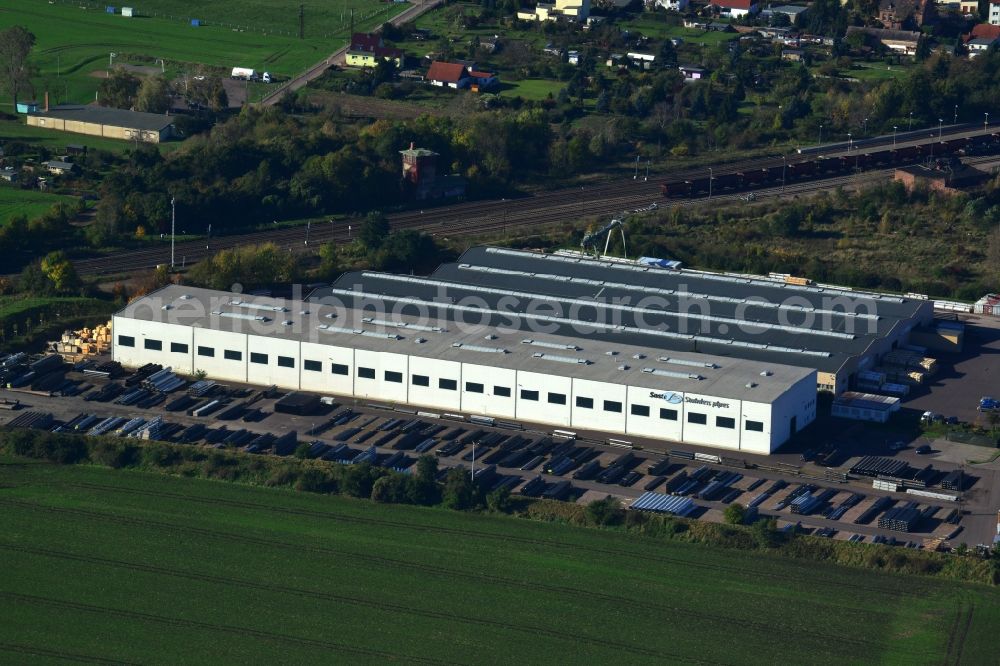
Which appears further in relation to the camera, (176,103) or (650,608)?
(176,103)

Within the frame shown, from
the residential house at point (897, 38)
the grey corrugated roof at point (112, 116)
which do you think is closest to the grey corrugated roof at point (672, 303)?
the grey corrugated roof at point (112, 116)

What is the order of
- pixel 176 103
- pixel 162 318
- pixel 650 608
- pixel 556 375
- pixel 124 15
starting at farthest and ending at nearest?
pixel 124 15 → pixel 176 103 → pixel 162 318 → pixel 556 375 → pixel 650 608

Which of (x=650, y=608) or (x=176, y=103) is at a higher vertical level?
(x=176, y=103)

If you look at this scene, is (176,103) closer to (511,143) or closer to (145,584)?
(511,143)

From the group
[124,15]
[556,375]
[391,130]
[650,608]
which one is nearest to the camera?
[650,608]

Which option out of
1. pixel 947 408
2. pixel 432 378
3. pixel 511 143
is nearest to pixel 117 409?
pixel 432 378

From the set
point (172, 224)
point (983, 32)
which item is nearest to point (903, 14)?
point (983, 32)

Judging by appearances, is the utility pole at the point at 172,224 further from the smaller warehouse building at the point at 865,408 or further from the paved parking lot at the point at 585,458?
the smaller warehouse building at the point at 865,408
